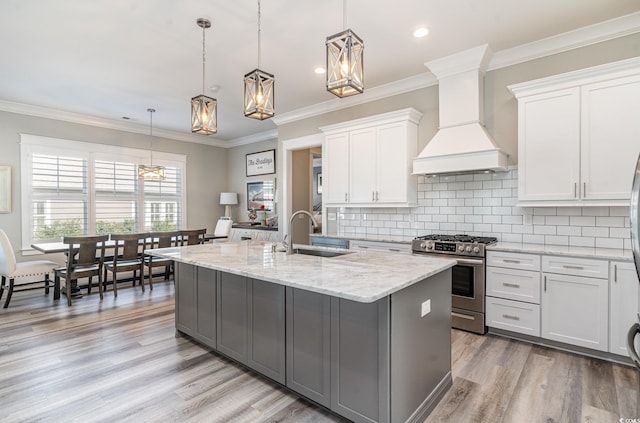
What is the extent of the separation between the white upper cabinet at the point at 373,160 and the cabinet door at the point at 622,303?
2019 mm

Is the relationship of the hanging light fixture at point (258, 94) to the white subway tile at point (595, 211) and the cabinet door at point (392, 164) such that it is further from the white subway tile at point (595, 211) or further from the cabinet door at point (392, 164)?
the white subway tile at point (595, 211)

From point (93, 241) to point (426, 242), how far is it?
13.8 feet

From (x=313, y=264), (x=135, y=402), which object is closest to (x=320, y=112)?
(x=313, y=264)

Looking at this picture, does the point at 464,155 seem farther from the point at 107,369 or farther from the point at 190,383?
the point at 107,369

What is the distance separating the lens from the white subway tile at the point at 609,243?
2984mm

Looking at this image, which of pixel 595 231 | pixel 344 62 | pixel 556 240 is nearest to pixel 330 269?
pixel 344 62

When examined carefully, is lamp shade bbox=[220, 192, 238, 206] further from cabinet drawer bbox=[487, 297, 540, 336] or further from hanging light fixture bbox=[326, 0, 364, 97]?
hanging light fixture bbox=[326, 0, 364, 97]

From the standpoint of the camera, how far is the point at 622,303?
259cm

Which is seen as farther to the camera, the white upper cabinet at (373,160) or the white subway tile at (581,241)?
the white upper cabinet at (373,160)

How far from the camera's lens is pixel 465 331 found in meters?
3.38

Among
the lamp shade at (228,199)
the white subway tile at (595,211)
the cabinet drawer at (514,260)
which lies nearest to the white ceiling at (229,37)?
the white subway tile at (595,211)

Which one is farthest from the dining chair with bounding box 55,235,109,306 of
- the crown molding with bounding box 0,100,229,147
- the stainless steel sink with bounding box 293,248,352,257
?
the stainless steel sink with bounding box 293,248,352,257

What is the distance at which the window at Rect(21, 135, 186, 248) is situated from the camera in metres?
5.24

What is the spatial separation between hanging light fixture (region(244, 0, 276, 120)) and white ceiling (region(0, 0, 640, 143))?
0.75m
